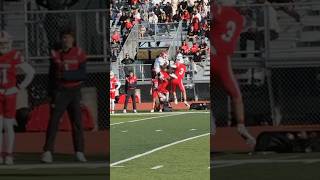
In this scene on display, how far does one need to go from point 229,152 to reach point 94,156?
1264 millimetres

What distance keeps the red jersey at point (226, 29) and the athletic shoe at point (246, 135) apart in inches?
26.1

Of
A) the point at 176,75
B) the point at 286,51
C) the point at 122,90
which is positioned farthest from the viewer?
the point at 122,90

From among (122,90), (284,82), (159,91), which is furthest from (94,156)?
(122,90)

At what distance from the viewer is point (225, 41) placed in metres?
5.62

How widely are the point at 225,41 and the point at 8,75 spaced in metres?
1.86

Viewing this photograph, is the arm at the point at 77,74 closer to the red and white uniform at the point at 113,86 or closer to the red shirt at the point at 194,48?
the red and white uniform at the point at 113,86

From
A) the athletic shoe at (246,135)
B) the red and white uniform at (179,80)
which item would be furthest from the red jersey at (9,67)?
the red and white uniform at (179,80)

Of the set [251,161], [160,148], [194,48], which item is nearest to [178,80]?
[194,48]

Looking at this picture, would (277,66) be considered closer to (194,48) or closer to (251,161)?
(251,161)

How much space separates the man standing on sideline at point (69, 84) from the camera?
5.22 meters

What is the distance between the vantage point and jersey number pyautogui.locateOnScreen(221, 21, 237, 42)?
561 centimetres

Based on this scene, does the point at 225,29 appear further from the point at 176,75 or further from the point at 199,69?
the point at 199,69

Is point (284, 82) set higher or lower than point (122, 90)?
higher

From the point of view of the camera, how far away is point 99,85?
5.33 metres
